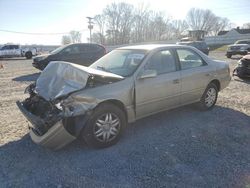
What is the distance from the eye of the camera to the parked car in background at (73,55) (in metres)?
13.1

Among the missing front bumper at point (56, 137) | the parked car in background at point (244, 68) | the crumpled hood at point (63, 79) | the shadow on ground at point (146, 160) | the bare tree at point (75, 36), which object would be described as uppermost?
the bare tree at point (75, 36)

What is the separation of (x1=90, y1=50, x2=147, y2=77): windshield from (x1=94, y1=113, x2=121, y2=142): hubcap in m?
0.82

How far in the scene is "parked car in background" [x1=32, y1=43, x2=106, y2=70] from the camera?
1309 cm

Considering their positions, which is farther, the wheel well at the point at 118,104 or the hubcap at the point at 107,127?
the wheel well at the point at 118,104

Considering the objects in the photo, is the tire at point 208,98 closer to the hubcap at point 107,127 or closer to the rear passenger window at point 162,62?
the rear passenger window at point 162,62

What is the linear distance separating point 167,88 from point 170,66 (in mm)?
486

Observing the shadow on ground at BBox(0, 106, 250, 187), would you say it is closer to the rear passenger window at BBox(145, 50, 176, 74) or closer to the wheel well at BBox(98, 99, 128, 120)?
the wheel well at BBox(98, 99, 128, 120)

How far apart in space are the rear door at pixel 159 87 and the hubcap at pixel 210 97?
3.60 feet

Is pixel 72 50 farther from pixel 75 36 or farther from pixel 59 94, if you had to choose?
pixel 75 36

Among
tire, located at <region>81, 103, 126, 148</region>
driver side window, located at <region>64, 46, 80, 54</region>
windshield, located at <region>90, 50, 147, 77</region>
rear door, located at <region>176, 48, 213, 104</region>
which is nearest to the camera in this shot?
tire, located at <region>81, 103, 126, 148</region>

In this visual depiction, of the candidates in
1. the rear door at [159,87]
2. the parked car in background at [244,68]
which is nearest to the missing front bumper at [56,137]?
the rear door at [159,87]

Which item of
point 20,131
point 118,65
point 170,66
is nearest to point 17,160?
point 20,131

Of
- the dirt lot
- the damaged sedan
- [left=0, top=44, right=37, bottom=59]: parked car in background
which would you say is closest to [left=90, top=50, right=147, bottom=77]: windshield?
the damaged sedan

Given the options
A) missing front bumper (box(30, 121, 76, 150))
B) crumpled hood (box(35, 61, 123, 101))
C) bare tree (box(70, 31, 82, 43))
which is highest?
bare tree (box(70, 31, 82, 43))
